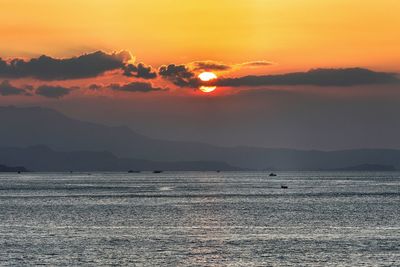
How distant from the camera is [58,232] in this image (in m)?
116

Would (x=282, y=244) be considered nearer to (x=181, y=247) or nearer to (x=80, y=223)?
(x=181, y=247)

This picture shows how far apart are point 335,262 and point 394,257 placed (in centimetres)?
720

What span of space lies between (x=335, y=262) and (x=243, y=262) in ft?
31.8

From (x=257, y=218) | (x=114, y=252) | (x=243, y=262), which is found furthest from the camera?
(x=257, y=218)

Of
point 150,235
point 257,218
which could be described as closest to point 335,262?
point 150,235

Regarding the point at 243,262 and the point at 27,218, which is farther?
the point at 27,218

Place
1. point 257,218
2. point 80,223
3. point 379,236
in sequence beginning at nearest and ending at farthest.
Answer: point 379,236, point 80,223, point 257,218

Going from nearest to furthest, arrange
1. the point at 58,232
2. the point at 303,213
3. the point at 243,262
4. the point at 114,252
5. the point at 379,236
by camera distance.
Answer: the point at 243,262, the point at 114,252, the point at 379,236, the point at 58,232, the point at 303,213

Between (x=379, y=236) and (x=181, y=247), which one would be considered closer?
(x=181, y=247)

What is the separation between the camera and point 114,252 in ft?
297

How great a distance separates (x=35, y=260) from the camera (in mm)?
83500

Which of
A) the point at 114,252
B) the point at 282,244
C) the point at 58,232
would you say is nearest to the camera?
the point at 114,252

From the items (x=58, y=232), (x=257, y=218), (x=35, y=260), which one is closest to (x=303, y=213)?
(x=257, y=218)

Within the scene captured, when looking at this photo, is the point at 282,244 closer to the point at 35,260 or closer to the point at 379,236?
the point at 379,236
